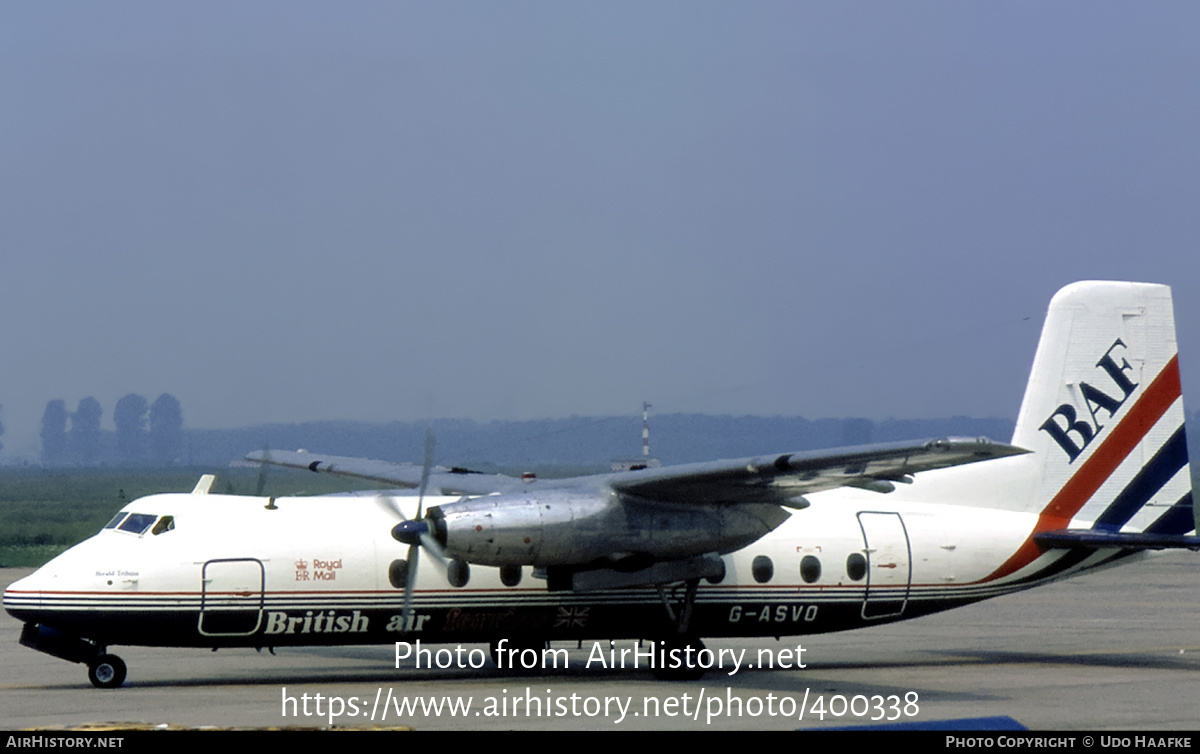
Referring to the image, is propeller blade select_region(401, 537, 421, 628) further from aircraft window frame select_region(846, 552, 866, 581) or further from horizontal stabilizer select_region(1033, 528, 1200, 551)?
horizontal stabilizer select_region(1033, 528, 1200, 551)

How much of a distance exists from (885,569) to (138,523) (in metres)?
10.2

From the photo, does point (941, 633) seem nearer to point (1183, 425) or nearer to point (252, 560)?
point (1183, 425)

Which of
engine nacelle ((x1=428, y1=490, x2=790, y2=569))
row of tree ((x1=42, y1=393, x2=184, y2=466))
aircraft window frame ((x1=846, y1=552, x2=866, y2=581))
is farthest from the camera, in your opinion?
row of tree ((x1=42, y1=393, x2=184, y2=466))

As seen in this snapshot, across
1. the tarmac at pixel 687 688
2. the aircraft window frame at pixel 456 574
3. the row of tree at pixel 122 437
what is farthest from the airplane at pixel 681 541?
the row of tree at pixel 122 437

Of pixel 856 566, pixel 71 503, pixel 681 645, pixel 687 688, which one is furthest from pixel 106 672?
pixel 71 503

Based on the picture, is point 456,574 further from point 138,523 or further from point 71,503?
point 71,503

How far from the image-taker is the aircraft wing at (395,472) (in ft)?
67.7

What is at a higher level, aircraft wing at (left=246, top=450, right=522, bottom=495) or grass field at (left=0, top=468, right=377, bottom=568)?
aircraft wing at (left=246, top=450, right=522, bottom=495)

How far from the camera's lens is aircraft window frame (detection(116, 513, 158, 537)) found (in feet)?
59.7

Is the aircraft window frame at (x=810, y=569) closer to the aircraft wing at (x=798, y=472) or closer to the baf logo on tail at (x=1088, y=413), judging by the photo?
the aircraft wing at (x=798, y=472)

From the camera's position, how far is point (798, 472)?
16.8 metres

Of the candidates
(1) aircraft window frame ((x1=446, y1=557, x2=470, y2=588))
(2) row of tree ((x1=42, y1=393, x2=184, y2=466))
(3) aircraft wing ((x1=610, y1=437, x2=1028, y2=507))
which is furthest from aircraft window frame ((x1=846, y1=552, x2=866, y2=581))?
(2) row of tree ((x1=42, y1=393, x2=184, y2=466))

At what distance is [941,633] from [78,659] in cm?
1512

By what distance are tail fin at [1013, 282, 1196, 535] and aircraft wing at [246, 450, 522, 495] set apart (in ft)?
26.6
